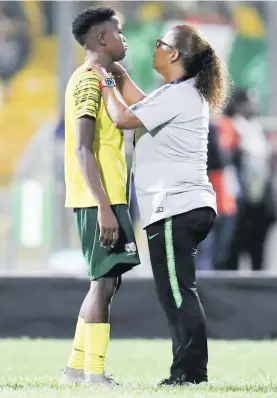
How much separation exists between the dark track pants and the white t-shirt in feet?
0.19

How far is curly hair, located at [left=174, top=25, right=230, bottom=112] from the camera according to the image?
6.49 m

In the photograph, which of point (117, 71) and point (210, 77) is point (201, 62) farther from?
point (117, 71)

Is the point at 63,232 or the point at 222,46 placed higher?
the point at 222,46

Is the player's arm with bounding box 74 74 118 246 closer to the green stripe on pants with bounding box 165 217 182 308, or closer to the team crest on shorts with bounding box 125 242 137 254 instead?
the team crest on shorts with bounding box 125 242 137 254

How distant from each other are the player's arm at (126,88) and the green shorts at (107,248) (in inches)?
25.7

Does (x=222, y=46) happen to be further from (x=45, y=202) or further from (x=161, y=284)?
(x=161, y=284)

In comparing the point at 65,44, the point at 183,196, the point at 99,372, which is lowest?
the point at 99,372

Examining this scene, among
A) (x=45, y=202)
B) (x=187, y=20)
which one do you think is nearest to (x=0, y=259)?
(x=45, y=202)

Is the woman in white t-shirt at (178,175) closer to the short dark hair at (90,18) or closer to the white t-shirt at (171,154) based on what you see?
the white t-shirt at (171,154)

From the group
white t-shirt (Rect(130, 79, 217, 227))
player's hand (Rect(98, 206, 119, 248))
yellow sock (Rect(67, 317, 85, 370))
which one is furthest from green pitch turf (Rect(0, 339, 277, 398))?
white t-shirt (Rect(130, 79, 217, 227))

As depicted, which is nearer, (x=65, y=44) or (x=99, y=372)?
(x=99, y=372)

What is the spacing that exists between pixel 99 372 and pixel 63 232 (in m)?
5.04

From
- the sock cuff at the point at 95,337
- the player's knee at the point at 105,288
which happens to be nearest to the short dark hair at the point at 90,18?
the player's knee at the point at 105,288

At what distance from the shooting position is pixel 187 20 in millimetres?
15414
